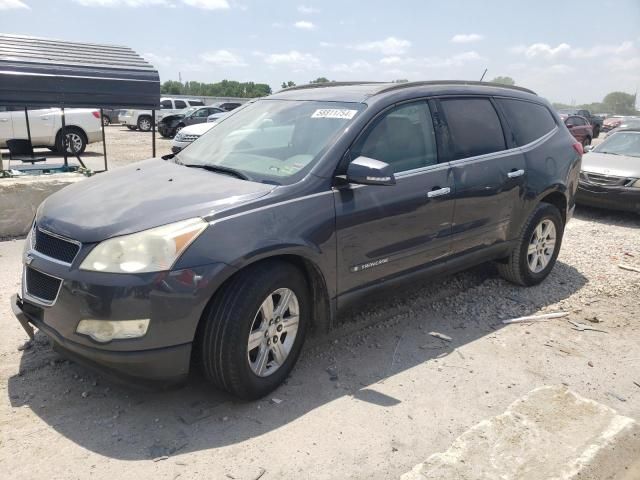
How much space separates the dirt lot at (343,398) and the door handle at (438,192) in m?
0.94

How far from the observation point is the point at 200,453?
269 centimetres

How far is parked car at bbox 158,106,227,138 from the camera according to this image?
24.5m

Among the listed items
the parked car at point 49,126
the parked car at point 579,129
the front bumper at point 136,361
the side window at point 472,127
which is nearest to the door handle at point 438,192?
the side window at point 472,127

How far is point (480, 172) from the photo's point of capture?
4227mm

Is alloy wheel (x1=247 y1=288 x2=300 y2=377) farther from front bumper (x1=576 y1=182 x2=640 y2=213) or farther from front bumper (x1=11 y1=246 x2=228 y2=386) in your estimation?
front bumper (x1=576 y1=182 x2=640 y2=213)

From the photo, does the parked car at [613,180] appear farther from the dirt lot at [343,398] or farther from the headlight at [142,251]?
the headlight at [142,251]

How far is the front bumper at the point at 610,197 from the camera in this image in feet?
26.3

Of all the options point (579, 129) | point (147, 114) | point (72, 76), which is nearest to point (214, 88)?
point (147, 114)

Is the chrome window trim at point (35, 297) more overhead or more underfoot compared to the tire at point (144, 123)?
more underfoot

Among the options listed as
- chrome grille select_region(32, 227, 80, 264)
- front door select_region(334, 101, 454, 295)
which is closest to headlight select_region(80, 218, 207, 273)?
chrome grille select_region(32, 227, 80, 264)

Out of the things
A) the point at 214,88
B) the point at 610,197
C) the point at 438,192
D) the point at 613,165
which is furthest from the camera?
the point at 214,88

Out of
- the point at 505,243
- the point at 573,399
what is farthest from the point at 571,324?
the point at 573,399

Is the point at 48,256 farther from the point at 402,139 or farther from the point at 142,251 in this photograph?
the point at 402,139

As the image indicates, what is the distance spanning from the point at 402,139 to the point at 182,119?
2267cm
